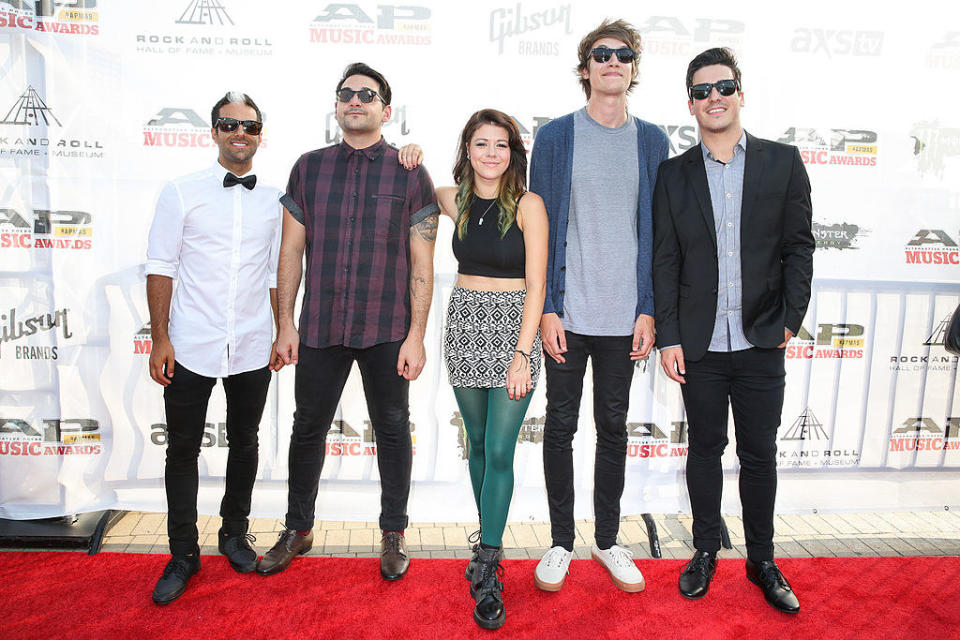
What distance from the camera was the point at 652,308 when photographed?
101 inches

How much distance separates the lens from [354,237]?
8.47 ft

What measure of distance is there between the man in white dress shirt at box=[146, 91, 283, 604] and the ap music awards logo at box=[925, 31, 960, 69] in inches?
137

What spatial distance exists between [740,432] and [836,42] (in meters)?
2.21

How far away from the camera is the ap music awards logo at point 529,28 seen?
3.13m

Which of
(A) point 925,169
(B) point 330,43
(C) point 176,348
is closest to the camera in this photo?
(C) point 176,348

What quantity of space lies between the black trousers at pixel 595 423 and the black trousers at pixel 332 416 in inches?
26.1

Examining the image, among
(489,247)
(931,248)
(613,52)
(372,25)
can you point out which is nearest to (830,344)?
(931,248)

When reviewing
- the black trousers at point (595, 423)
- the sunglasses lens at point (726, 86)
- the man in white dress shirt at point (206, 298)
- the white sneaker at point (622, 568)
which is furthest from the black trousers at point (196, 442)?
the sunglasses lens at point (726, 86)

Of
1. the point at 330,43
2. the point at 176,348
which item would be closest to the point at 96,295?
the point at 176,348

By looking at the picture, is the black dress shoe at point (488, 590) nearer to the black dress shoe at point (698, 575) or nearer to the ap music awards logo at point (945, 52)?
the black dress shoe at point (698, 575)

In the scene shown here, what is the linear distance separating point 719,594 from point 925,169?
2.56m

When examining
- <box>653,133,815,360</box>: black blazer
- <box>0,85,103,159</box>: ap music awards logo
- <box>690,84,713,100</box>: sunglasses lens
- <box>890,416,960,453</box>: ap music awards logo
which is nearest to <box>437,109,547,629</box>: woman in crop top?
<box>653,133,815,360</box>: black blazer

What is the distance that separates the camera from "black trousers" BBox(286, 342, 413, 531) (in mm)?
2656

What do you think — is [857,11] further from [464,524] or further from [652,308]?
[464,524]
